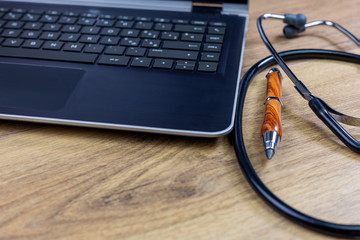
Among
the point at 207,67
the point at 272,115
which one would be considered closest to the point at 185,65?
the point at 207,67

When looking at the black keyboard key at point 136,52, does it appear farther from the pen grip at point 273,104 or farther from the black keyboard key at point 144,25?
the pen grip at point 273,104

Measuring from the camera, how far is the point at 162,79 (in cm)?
43

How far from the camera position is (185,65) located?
439 millimetres

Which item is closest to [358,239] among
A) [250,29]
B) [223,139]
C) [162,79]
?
[223,139]

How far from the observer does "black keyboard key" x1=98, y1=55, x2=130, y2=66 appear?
448 millimetres

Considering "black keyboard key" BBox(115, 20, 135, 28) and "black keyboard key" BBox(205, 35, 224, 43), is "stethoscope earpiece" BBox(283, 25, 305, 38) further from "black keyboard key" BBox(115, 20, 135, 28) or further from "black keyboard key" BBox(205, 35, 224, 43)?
"black keyboard key" BBox(115, 20, 135, 28)

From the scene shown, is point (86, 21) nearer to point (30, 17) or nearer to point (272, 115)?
point (30, 17)

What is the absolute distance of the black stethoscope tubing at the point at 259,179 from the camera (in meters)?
0.29

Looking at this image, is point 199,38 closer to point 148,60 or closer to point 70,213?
point 148,60

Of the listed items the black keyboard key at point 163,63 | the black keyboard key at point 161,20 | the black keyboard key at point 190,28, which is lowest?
the black keyboard key at point 163,63

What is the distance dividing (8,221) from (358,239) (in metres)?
0.30

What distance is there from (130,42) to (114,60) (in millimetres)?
42

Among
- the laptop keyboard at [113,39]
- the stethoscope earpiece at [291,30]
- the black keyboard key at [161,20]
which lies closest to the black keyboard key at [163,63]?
the laptop keyboard at [113,39]

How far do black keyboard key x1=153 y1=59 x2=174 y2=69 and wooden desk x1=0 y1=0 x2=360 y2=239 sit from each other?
97 millimetres
